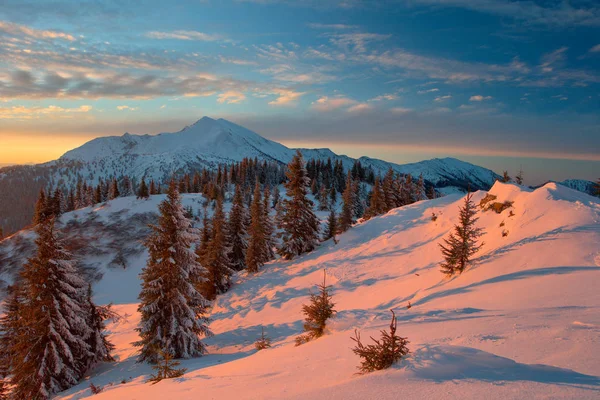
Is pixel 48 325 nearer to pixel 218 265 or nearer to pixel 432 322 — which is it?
pixel 218 265

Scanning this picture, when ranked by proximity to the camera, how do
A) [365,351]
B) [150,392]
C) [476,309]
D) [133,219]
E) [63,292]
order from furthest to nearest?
Result: [133,219] → [63,292] → [476,309] → [150,392] → [365,351]

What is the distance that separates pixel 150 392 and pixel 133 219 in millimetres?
71447

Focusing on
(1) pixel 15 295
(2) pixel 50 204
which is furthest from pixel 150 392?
(2) pixel 50 204

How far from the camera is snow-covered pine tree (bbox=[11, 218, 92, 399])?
1410 cm

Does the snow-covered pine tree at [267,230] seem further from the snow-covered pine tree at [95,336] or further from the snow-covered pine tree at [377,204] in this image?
the snow-covered pine tree at [377,204]

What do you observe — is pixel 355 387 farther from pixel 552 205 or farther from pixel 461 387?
pixel 552 205

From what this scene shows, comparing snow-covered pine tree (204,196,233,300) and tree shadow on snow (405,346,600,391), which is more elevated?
tree shadow on snow (405,346,600,391)

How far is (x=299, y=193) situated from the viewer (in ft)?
115

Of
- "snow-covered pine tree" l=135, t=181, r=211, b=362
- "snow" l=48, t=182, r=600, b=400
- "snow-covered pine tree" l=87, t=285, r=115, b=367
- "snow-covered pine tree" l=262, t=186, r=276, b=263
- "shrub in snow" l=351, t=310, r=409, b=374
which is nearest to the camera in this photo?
"snow" l=48, t=182, r=600, b=400

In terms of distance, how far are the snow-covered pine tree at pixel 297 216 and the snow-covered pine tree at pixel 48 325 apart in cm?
2195

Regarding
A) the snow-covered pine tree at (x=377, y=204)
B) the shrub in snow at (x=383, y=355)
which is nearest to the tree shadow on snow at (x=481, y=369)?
the shrub in snow at (x=383, y=355)

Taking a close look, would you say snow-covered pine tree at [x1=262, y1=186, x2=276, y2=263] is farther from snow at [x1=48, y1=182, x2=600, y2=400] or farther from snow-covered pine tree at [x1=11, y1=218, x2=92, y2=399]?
snow-covered pine tree at [x1=11, y1=218, x2=92, y2=399]

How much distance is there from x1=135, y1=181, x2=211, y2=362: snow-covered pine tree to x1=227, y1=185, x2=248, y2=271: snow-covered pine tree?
19.8 metres

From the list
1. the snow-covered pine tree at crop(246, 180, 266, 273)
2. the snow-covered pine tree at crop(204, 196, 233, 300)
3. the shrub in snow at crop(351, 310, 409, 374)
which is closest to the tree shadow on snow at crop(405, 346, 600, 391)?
the shrub in snow at crop(351, 310, 409, 374)
